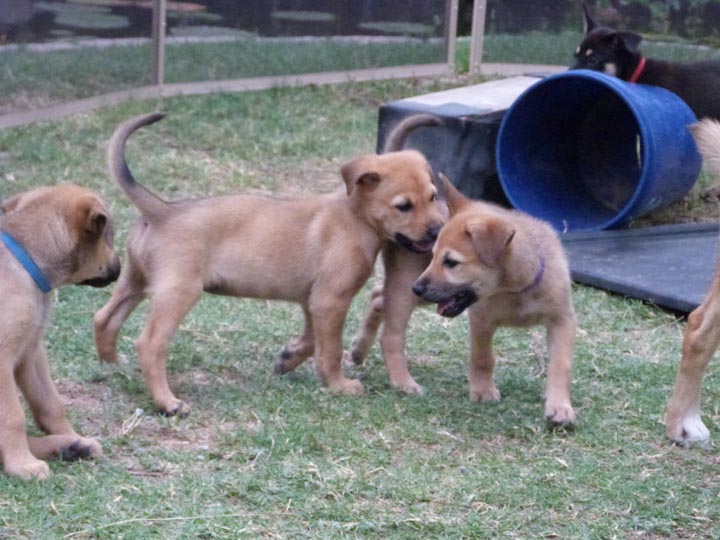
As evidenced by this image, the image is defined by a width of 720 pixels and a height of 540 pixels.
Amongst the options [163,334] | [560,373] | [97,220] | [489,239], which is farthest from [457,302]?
→ [97,220]

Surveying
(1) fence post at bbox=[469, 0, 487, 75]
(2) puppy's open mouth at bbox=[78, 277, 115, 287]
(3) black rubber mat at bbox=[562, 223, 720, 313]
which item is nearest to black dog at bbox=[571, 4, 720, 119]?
(3) black rubber mat at bbox=[562, 223, 720, 313]

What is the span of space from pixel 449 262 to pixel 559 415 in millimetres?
855

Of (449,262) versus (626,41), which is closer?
(449,262)

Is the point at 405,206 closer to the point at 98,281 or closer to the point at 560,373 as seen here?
the point at 560,373

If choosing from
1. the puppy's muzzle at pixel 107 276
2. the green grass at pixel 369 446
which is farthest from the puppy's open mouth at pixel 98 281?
the green grass at pixel 369 446

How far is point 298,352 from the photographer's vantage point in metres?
6.08

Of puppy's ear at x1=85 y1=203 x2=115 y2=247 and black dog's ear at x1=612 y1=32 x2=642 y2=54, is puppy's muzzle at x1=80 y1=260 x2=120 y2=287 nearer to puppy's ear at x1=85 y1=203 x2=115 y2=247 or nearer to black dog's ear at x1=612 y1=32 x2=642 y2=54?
puppy's ear at x1=85 y1=203 x2=115 y2=247

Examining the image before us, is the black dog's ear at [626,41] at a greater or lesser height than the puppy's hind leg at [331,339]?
greater

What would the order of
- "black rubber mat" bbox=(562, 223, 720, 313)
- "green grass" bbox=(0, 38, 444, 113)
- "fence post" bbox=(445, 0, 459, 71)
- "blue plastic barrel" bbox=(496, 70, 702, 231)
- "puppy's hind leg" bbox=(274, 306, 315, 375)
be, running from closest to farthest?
"puppy's hind leg" bbox=(274, 306, 315, 375) < "black rubber mat" bbox=(562, 223, 720, 313) < "blue plastic barrel" bbox=(496, 70, 702, 231) < "green grass" bbox=(0, 38, 444, 113) < "fence post" bbox=(445, 0, 459, 71)

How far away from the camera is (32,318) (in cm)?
464

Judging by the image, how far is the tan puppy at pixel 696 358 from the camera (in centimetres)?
543

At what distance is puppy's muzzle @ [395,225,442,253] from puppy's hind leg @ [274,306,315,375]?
0.59m

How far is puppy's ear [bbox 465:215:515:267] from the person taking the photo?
5.46 metres

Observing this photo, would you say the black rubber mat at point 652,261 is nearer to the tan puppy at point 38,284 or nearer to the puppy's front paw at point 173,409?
the puppy's front paw at point 173,409
